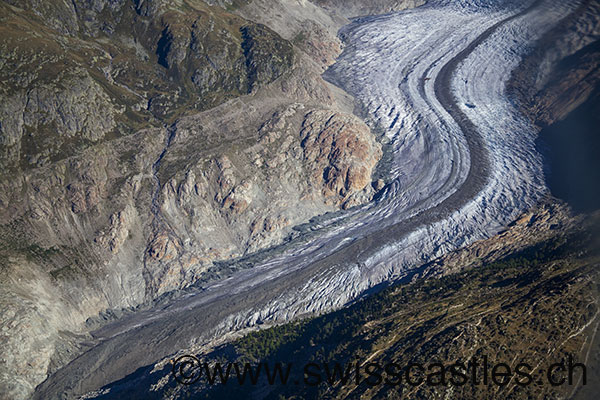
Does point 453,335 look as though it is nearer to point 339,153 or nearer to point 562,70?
point 339,153

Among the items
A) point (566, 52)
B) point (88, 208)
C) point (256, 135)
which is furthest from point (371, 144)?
point (88, 208)

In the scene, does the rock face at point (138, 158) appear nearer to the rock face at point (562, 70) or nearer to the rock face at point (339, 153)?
the rock face at point (339, 153)
